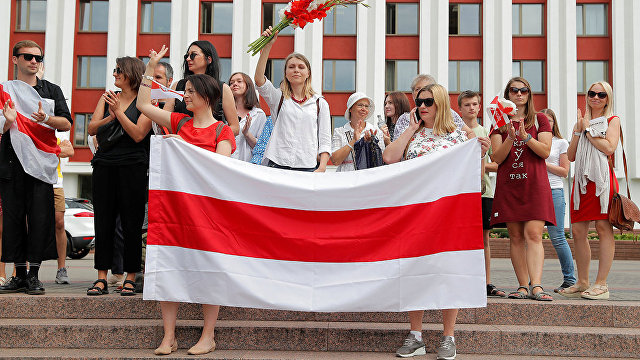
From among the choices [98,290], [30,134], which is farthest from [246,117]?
[98,290]

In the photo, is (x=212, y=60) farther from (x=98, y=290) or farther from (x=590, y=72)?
(x=590, y=72)

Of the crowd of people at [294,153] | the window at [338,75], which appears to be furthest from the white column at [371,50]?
the crowd of people at [294,153]

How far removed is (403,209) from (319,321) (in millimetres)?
1373

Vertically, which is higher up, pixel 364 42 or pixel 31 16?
pixel 31 16

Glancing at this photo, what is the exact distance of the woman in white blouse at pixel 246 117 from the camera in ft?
21.7

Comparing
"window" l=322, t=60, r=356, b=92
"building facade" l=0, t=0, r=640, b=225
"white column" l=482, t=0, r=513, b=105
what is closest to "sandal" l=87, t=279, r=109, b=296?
"building facade" l=0, t=0, r=640, b=225

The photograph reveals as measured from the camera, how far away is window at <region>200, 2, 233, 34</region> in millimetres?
33125

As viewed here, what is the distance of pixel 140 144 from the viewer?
6.02m

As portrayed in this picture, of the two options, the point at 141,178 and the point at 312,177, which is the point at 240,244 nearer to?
the point at 312,177

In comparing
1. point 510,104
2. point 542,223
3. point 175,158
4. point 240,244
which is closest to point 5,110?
point 175,158

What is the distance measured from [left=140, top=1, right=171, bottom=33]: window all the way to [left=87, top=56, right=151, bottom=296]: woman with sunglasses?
28.7 m

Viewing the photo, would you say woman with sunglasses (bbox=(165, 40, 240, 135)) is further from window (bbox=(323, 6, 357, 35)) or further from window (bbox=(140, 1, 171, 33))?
window (bbox=(140, 1, 171, 33))

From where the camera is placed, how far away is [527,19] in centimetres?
3244

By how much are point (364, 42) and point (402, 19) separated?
249 centimetres
